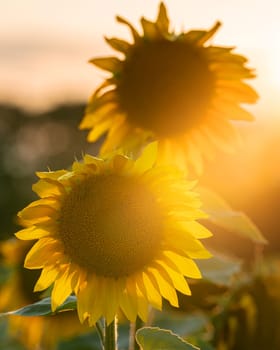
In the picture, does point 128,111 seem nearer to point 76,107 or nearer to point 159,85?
point 159,85

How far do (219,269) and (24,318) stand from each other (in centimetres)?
124

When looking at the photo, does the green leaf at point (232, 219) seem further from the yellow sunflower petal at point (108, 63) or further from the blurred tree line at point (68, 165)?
the yellow sunflower petal at point (108, 63)

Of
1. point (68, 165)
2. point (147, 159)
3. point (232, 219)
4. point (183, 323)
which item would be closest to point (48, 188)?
point (147, 159)

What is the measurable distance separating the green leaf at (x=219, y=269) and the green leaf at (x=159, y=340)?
1.65 feet

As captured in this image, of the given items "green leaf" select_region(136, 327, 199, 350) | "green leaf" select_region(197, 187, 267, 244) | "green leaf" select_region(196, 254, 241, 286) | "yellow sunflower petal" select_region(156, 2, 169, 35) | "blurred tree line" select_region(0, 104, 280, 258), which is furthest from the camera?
"blurred tree line" select_region(0, 104, 280, 258)

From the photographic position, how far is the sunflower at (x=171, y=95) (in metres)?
2.55

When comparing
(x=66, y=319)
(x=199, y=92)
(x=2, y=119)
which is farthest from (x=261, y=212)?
(x=2, y=119)

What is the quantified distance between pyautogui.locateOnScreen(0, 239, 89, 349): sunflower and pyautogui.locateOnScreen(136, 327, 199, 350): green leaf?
1556 millimetres

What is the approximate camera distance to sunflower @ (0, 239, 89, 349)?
3.16 m

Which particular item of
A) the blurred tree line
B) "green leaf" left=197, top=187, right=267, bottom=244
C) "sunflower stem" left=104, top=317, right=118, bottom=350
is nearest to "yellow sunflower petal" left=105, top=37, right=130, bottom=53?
the blurred tree line

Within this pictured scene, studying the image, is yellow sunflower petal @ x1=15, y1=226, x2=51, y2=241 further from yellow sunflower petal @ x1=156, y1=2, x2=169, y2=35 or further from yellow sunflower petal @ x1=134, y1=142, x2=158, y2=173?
yellow sunflower petal @ x1=156, y1=2, x2=169, y2=35

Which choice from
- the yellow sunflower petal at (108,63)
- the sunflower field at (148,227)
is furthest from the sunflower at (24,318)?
the yellow sunflower petal at (108,63)

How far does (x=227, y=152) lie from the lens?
9.36 ft

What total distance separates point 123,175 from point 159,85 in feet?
3.21
